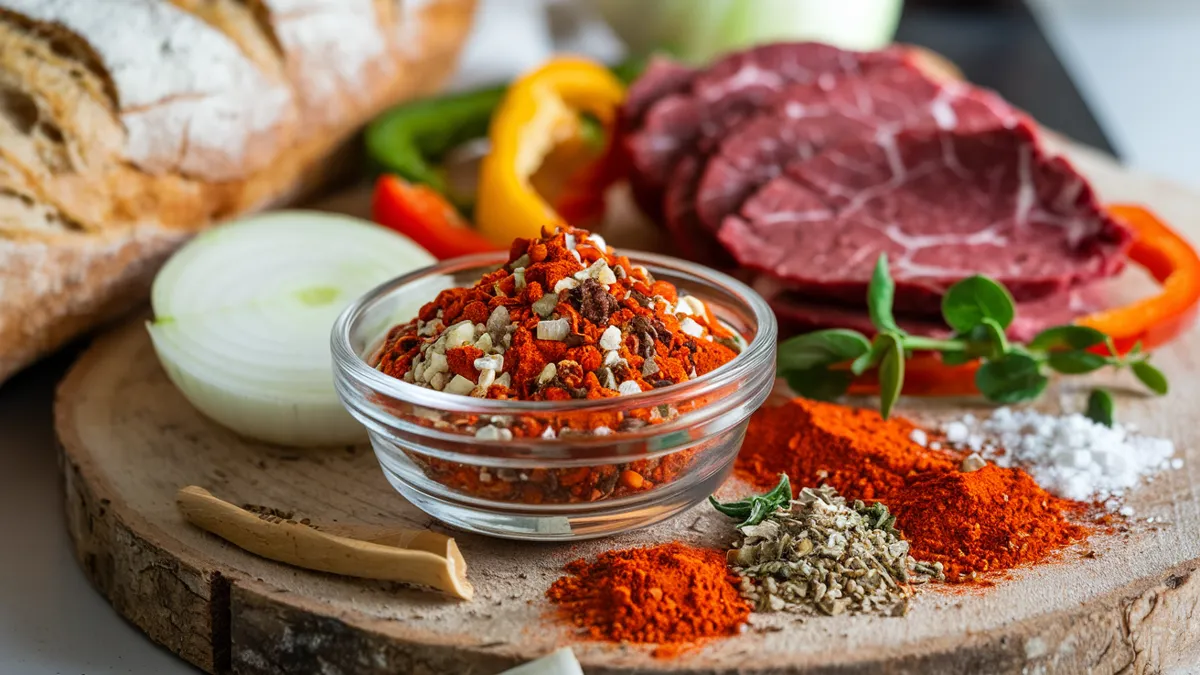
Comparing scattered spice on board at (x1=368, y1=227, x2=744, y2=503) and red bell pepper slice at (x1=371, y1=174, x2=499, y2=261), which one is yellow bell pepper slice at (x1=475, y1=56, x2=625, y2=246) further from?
scattered spice on board at (x1=368, y1=227, x2=744, y2=503)

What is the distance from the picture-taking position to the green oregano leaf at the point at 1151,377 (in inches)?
95.3

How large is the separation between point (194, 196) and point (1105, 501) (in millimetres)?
2064

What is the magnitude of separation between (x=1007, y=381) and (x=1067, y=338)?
0.48 ft

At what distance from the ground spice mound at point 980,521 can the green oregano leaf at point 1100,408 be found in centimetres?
36

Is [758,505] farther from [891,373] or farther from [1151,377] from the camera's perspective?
[1151,377]

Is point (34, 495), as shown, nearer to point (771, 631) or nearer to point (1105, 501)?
point (771, 631)

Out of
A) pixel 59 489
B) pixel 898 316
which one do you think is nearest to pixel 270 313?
pixel 59 489

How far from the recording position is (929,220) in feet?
8.85

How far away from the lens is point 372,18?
3426 mm

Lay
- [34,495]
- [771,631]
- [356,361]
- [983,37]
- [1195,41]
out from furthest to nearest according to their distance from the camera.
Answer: [1195,41] → [983,37] → [34,495] → [356,361] → [771,631]

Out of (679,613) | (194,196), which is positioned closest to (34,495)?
(194,196)

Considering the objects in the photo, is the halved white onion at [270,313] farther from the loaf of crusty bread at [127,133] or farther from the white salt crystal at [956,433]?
the white salt crystal at [956,433]

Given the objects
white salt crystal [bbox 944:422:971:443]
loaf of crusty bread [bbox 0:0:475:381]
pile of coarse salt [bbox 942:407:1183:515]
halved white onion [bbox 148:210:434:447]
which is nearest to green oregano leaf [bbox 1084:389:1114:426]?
pile of coarse salt [bbox 942:407:1183:515]

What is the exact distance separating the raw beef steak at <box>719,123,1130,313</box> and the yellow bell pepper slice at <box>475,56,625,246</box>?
578mm
